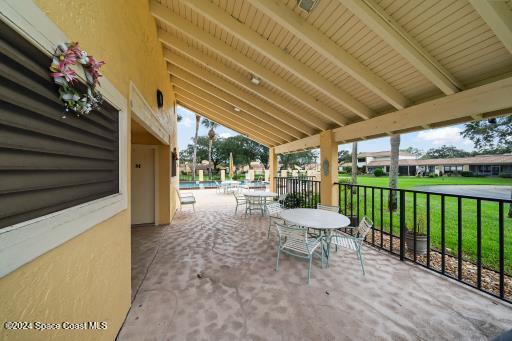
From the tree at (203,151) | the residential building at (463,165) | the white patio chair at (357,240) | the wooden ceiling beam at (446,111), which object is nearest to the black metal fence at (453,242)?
the white patio chair at (357,240)

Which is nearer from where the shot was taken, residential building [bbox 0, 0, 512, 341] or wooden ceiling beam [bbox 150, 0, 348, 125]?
residential building [bbox 0, 0, 512, 341]

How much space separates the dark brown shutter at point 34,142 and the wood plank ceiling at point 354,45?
228 centimetres

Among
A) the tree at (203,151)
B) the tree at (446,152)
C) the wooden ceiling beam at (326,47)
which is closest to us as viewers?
the wooden ceiling beam at (326,47)

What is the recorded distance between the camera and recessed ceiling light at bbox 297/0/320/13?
2.26 metres

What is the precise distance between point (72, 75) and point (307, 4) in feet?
8.05

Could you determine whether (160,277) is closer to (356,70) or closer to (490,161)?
(356,70)

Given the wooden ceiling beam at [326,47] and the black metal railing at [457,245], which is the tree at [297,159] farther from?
the wooden ceiling beam at [326,47]

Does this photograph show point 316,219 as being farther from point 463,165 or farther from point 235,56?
point 463,165

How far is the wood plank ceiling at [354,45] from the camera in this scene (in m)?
2.11

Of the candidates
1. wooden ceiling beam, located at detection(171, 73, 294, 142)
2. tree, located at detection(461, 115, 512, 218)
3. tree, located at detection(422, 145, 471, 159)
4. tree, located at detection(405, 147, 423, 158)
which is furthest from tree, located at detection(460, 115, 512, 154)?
tree, located at detection(405, 147, 423, 158)

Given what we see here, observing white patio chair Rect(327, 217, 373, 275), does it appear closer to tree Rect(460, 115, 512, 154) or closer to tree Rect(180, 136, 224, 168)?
tree Rect(460, 115, 512, 154)

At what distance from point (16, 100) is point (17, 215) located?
1.66ft

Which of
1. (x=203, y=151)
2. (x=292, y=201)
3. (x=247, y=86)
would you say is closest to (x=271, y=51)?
(x=247, y=86)

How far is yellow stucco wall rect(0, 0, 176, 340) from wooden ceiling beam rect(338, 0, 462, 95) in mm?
2243
